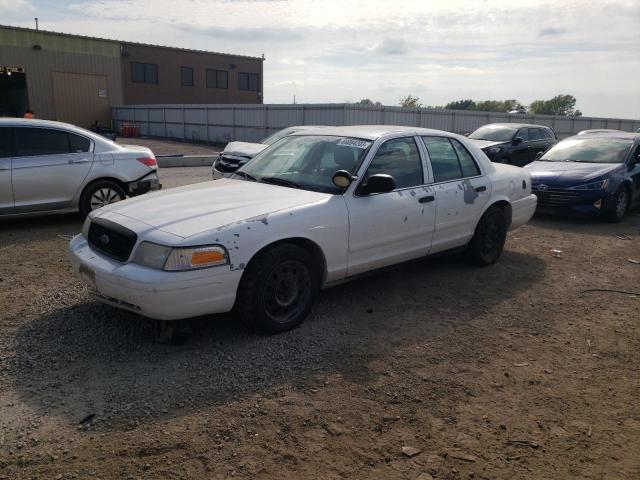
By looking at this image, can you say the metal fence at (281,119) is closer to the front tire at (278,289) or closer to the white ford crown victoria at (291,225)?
the white ford crown victoria at (291,225)

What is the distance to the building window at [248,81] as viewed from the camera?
48.0 meters

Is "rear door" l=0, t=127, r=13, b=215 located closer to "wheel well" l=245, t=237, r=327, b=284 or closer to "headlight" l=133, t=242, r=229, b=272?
"headlight" l=133, t=242, r=229, b=272

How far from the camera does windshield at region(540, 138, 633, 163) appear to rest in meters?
10.1

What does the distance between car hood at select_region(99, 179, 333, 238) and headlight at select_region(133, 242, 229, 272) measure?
0.44 feet

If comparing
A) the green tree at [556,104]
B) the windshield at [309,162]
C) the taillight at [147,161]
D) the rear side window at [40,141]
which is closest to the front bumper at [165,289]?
the windshield at [309,162]

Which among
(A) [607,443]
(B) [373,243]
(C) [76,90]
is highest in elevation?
(C) [76,90]

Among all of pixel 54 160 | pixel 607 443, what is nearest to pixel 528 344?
pixel 607 443

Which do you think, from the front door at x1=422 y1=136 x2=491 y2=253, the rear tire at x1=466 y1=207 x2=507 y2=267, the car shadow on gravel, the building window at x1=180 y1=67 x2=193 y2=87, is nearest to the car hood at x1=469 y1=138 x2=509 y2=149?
the rear tire at x1=466 y1=207 x2=507 y2=267

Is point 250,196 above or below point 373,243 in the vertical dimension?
above

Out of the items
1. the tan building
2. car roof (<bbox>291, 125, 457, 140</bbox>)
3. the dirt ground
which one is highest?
the tan building

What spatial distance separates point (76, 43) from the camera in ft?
119

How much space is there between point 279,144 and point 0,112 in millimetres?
40041

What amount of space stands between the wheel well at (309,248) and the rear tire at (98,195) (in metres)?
4.55

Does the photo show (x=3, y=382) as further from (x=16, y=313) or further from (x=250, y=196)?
(x=250, y=196)
